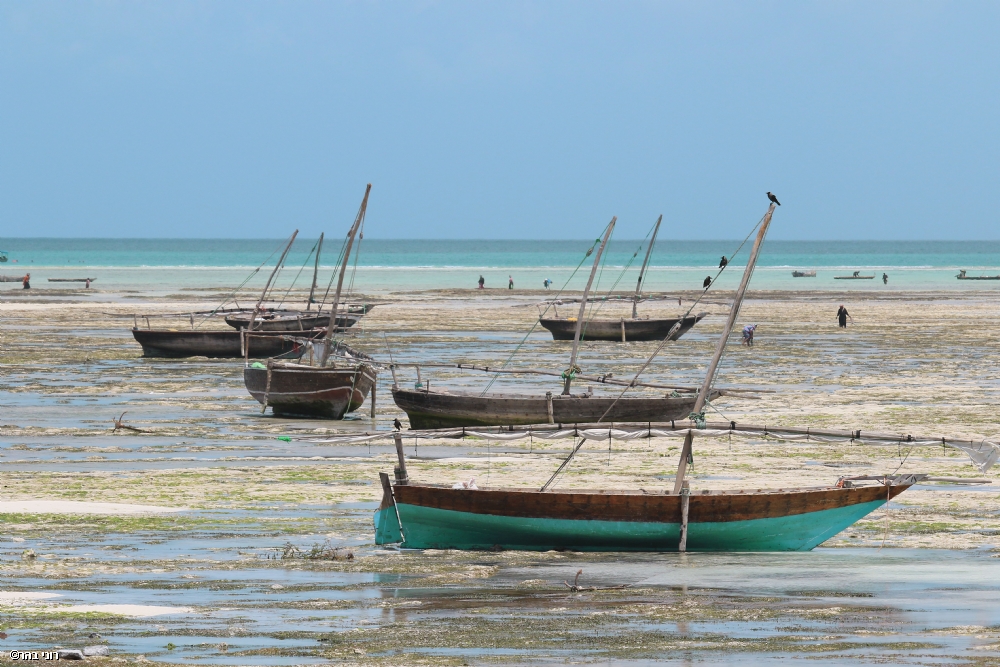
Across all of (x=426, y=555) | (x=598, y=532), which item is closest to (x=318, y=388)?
(x=426, y=555)

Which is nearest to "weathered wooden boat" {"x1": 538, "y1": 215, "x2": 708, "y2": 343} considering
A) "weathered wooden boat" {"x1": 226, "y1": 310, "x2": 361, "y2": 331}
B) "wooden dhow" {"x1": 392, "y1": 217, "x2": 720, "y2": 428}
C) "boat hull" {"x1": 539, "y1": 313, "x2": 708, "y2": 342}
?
"boat hull" {"x1": 539, "y1": 313, "x2": 708, "y2": 342}

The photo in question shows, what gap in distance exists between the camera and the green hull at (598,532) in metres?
17.6

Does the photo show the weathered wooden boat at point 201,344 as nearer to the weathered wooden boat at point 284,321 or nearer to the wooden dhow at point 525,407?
the weathered wooden boat at point 284,321

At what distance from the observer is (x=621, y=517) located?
17.5m

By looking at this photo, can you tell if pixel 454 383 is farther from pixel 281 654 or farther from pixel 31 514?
pixel 281 654

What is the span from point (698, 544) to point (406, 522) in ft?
12.0

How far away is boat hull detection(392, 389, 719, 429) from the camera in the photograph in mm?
29016

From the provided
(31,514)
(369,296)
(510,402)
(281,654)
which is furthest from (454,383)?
(369,296)

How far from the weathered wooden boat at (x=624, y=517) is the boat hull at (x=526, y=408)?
10.6 m

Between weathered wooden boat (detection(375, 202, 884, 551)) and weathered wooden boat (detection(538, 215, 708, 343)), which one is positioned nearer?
weathered wooden boat (detection(375, 202, 884, 551))

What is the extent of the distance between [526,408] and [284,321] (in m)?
27.5

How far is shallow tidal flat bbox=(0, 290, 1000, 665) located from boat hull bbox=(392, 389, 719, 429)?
1.11 metres

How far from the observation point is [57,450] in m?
26.9

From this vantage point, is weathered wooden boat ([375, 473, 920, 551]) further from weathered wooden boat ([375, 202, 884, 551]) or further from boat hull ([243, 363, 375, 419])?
boat hull ([243, 363, 375, 419])
